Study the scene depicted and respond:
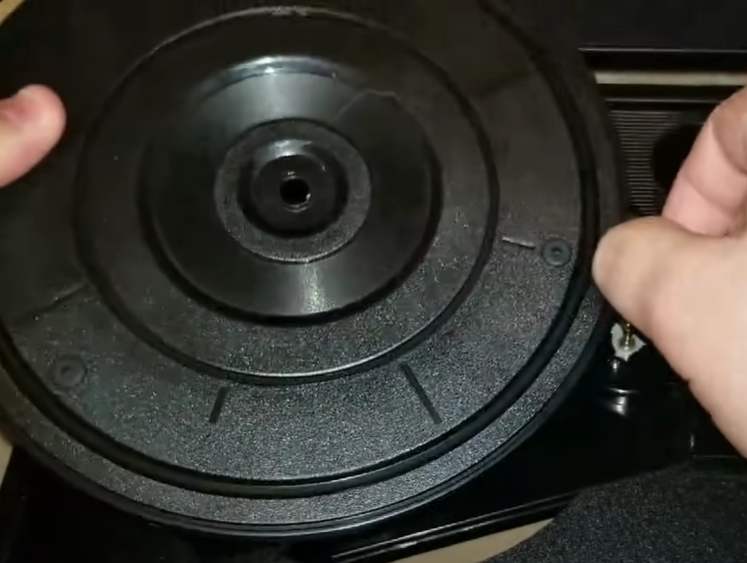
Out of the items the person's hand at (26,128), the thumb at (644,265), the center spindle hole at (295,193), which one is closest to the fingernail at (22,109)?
the person's hand at (26,128)

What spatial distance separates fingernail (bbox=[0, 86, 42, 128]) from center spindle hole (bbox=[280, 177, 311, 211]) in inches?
5.4

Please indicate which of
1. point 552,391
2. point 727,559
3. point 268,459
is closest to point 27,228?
point 268,459

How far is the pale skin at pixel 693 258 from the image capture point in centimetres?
48

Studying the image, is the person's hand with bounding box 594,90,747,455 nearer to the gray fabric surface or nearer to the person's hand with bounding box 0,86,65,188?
the gray fabric surface

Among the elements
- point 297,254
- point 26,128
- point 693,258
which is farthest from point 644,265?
point 26,128

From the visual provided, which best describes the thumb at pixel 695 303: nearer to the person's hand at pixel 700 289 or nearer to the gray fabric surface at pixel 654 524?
the person's hand at pixel 700 289

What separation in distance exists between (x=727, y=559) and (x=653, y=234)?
24cm

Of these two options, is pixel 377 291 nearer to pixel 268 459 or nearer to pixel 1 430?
pixel 268 459

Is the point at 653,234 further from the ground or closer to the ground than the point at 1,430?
further from the ground

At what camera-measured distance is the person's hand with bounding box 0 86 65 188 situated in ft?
1.84

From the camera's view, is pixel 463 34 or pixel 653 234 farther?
pixel 463 34

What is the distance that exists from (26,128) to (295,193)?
5.8 inches

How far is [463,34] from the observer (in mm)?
636

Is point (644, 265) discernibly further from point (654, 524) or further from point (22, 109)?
point (22, 109)
